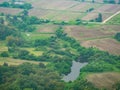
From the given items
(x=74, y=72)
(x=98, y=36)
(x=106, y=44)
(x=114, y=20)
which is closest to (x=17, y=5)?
(x=114, y=20)

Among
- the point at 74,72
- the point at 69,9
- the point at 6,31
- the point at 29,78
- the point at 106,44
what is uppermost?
the point at 69,9

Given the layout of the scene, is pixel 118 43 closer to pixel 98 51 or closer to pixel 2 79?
pixel 98 51

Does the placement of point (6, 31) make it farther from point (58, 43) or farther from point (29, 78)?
point (29, 78)

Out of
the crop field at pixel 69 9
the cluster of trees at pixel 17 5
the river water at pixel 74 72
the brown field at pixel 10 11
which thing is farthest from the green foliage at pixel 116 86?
the cluster of trees at pixel 17 5

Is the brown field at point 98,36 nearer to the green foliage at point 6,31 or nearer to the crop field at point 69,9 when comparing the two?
the crop field at point 69,9

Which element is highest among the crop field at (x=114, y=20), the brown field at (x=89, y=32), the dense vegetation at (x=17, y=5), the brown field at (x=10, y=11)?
the dense vegetation at (x=17, y=5)

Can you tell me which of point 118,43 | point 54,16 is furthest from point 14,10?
point 118,43

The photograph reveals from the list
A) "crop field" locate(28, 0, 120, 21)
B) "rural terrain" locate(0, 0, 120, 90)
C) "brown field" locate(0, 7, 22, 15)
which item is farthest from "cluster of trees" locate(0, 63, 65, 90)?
"brown field" locate(0, 7, 22, 15)

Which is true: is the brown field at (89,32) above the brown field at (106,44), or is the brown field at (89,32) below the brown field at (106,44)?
above
